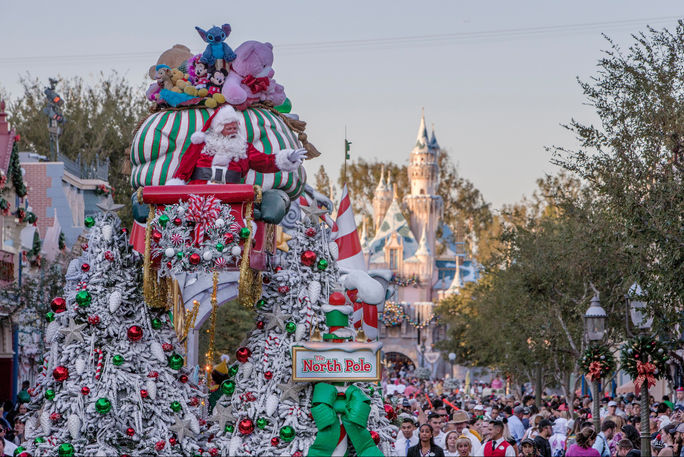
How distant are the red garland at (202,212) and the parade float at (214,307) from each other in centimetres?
1

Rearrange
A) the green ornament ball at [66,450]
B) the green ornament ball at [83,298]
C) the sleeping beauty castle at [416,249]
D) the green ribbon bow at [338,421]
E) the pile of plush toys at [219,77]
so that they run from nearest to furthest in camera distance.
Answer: the green ribbon bow at [338,421], the green ornament ball at [66,450], the green ornament ball at [83,298], the pile of plush toys at [219,77], the sleeping beauty castle at [416,249]

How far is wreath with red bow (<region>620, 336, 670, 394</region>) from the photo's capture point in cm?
1850

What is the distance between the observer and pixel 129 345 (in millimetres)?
12727

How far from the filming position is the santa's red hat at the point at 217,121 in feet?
42.6

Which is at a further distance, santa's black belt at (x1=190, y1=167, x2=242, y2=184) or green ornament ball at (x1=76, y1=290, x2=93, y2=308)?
santa's black belt at (x1=190, y1=167, x2=242, y2=184)

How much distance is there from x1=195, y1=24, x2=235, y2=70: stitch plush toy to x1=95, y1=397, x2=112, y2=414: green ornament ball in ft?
12.1

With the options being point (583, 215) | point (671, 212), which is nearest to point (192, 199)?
point (671, 212)

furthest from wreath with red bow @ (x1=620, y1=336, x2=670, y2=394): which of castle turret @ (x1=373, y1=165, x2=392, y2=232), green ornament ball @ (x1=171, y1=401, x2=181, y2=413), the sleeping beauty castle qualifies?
the sleeping beauty castle

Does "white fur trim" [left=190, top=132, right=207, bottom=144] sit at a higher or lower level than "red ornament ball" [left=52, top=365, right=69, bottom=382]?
higher

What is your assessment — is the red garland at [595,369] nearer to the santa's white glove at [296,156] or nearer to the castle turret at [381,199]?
the santa's white glove at [296,156]

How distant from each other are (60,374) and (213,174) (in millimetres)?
2540

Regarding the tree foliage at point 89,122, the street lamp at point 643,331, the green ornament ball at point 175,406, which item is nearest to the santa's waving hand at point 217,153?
the green ornament ball at point 175,406

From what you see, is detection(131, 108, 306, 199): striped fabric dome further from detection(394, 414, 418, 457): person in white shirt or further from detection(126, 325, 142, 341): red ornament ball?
detection(394, 414, 418, 457): person in white shirt

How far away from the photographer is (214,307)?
13.6 m
